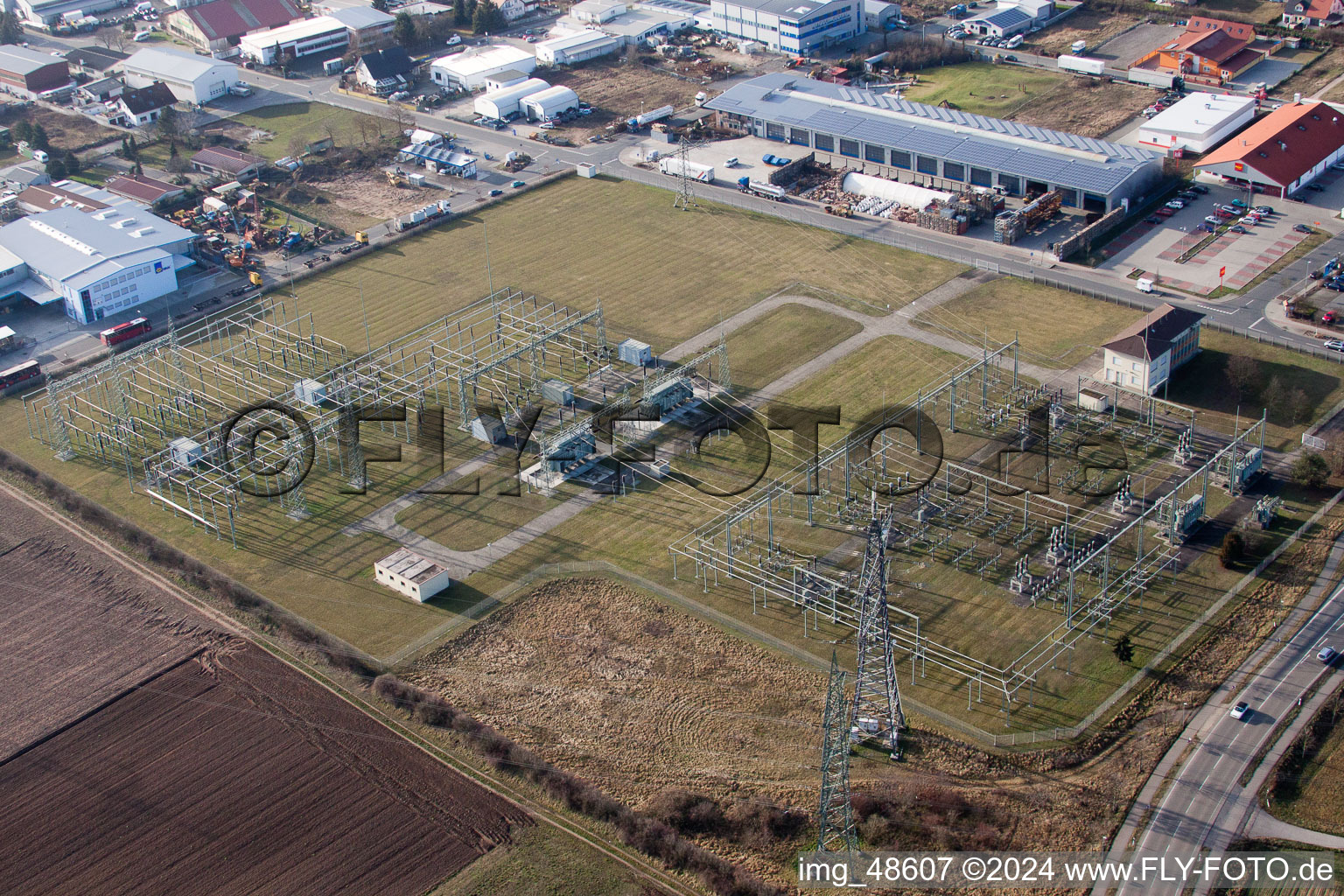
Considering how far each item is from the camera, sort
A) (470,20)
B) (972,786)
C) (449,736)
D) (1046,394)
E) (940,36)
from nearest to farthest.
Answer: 1. (972,786)
2. (449,736)
3. (1046,394)
4. (940,36)
5. (470,20)

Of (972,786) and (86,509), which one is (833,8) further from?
(972,786)

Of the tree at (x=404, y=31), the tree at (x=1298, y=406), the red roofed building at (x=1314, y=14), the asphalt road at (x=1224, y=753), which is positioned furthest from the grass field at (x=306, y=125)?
the asphalt road at (x=1224, y=753)

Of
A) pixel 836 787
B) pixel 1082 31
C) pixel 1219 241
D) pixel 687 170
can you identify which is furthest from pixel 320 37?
pixel 836 787

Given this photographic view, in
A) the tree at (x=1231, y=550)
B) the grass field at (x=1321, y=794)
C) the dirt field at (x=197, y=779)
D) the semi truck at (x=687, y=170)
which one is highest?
the semi truck at (x=687, y=170)

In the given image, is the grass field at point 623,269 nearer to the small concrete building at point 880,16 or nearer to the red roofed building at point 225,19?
the small concrete building at point 880,16

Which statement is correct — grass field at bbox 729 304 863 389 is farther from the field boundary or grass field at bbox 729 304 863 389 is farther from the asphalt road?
the asphalt road

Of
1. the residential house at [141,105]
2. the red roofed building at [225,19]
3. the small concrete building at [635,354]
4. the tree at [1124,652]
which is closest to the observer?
the tree at [1124,652]

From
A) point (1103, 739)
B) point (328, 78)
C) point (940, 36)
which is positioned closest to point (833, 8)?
point (940, 36)
